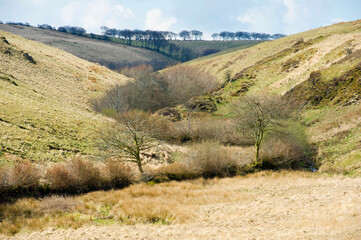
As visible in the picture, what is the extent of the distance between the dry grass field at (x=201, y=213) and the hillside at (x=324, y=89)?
8391 mm

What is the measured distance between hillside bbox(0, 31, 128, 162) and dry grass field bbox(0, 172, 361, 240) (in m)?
8.79

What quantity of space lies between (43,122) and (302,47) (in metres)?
78.7

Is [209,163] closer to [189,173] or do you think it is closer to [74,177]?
[189,173]

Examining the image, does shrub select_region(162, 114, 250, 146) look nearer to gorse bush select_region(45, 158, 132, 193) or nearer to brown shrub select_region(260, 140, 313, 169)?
Result: brown shrub select_region(260, 140, 313, 169)

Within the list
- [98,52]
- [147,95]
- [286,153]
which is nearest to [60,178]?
[286,153]

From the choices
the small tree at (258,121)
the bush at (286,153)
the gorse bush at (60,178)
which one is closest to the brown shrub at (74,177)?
the gorse bush at (60,178)

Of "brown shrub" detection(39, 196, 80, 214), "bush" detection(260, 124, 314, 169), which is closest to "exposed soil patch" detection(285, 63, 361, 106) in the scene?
"bush" detection(260, 124, 314, 169)

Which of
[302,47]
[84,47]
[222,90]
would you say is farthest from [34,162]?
[84,47]

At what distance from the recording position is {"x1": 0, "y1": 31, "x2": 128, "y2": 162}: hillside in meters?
26.8

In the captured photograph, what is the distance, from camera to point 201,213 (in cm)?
1858

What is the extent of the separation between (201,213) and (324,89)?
138ft

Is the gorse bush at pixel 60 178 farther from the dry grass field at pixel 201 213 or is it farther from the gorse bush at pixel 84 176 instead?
the dry grass field at pixel 201 213

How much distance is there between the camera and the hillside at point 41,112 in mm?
26812

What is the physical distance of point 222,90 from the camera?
248ft
